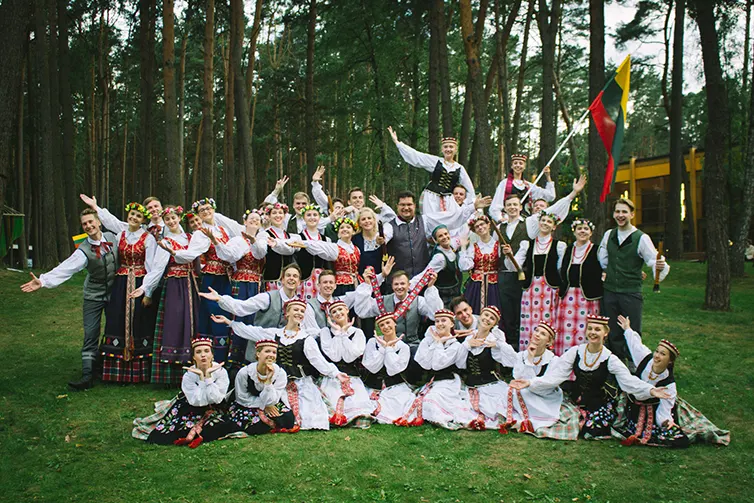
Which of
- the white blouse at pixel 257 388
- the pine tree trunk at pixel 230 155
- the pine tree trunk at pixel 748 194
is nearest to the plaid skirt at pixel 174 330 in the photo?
the white blouse at pixel 257 388

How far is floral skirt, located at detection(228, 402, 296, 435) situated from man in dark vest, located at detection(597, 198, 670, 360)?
3.37 metres

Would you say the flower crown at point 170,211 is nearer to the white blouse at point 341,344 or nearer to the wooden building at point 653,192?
the white blouse at point 341,344

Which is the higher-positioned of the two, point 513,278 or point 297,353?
point 513,278

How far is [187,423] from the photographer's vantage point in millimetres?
4730

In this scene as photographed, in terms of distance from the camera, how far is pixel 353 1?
56.7ft

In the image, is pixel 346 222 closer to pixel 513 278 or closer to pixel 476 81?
pixel 513 278

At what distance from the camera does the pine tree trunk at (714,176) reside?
10.4m

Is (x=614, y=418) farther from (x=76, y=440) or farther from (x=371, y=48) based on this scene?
(x=371, y=48)

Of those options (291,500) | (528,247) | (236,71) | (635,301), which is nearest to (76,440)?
(291,500)

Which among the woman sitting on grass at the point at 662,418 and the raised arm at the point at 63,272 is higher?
the raised arm at the point at 63,272

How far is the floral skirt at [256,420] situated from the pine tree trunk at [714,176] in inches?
336

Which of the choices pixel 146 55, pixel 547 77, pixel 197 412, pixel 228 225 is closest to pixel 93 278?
pixel 228 225

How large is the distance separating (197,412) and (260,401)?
497 millimetres

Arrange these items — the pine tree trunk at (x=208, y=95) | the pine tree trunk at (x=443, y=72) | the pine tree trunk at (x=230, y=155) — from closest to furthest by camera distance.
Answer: the pine tree trunk at (x=443, y=72) → the pine tree trunk at (x=208, y=95) → the pine tree trunk at (x=230, y=155)
